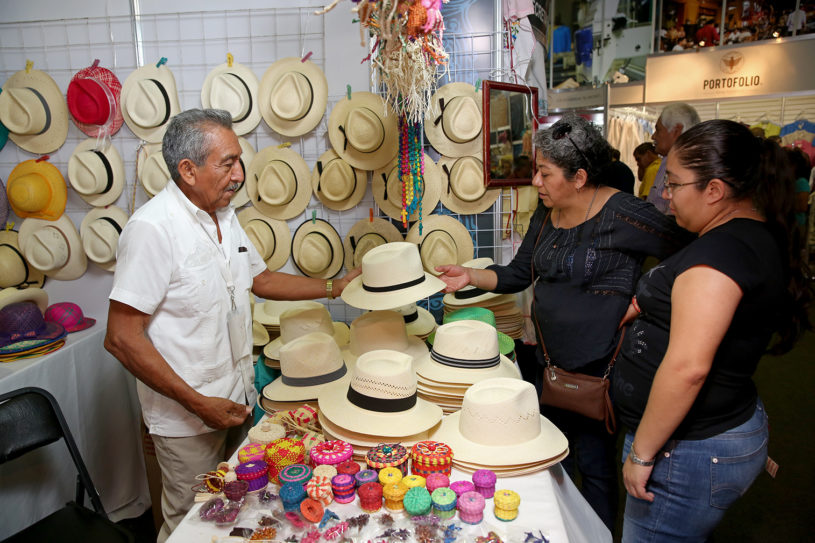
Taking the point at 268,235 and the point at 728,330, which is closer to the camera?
the point at 728,330

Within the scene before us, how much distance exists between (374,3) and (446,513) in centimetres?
175

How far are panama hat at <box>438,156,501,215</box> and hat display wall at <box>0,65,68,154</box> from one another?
2.68m

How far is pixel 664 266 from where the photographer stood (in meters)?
1.63

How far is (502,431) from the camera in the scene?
1760mm

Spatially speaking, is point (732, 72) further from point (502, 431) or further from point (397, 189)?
point (502, 431)

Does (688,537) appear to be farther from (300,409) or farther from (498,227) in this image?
(498,227)

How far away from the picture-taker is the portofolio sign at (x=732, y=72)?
7.44m

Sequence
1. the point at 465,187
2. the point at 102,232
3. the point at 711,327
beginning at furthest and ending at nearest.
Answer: the point at 102,232
the point at 465,187
the point at 711,327

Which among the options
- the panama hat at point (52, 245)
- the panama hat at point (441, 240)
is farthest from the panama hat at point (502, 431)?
the panama hat at point (52, 245)

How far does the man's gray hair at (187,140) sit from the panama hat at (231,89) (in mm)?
1368

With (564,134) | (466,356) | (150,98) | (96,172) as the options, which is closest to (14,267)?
(96,172)

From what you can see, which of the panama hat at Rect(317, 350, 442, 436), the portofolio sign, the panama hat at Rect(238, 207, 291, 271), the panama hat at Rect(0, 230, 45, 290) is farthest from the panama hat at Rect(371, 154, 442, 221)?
the portofolio sign

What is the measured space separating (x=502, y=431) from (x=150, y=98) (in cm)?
309

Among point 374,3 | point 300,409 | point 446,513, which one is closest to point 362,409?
point 300,409
